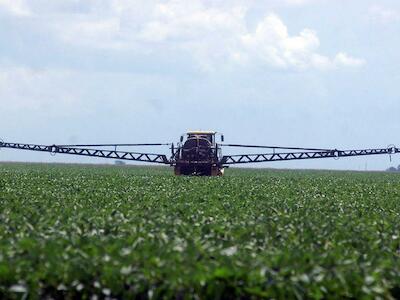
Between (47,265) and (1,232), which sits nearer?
(47,265)

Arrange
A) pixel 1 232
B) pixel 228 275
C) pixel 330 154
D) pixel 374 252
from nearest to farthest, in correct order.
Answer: pixel 228 275, pixel 374 252, pixel 1 232, pixel 330 154

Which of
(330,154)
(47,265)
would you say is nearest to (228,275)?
(47,265)

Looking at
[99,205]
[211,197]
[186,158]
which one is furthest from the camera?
[186,158]

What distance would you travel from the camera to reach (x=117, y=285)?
7922 mm

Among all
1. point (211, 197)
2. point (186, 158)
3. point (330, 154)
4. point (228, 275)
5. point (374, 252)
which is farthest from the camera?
point (330, 154)

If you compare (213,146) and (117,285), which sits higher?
(213,146)

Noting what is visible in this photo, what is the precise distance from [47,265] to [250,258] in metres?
1.86

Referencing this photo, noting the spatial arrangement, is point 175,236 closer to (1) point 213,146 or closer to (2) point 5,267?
(2) point 5,267

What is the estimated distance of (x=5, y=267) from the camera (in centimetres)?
799

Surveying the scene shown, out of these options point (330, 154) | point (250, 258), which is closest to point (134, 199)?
point (250, 258)

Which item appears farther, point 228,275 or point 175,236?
point 175,236

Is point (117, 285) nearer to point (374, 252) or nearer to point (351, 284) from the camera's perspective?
point (351, 284)

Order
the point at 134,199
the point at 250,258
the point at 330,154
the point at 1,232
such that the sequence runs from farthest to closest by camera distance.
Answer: the point at 330,154, the point at 134,199, the point at 1,232, the point at 250,258

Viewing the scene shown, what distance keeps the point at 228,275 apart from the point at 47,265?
159 cm
